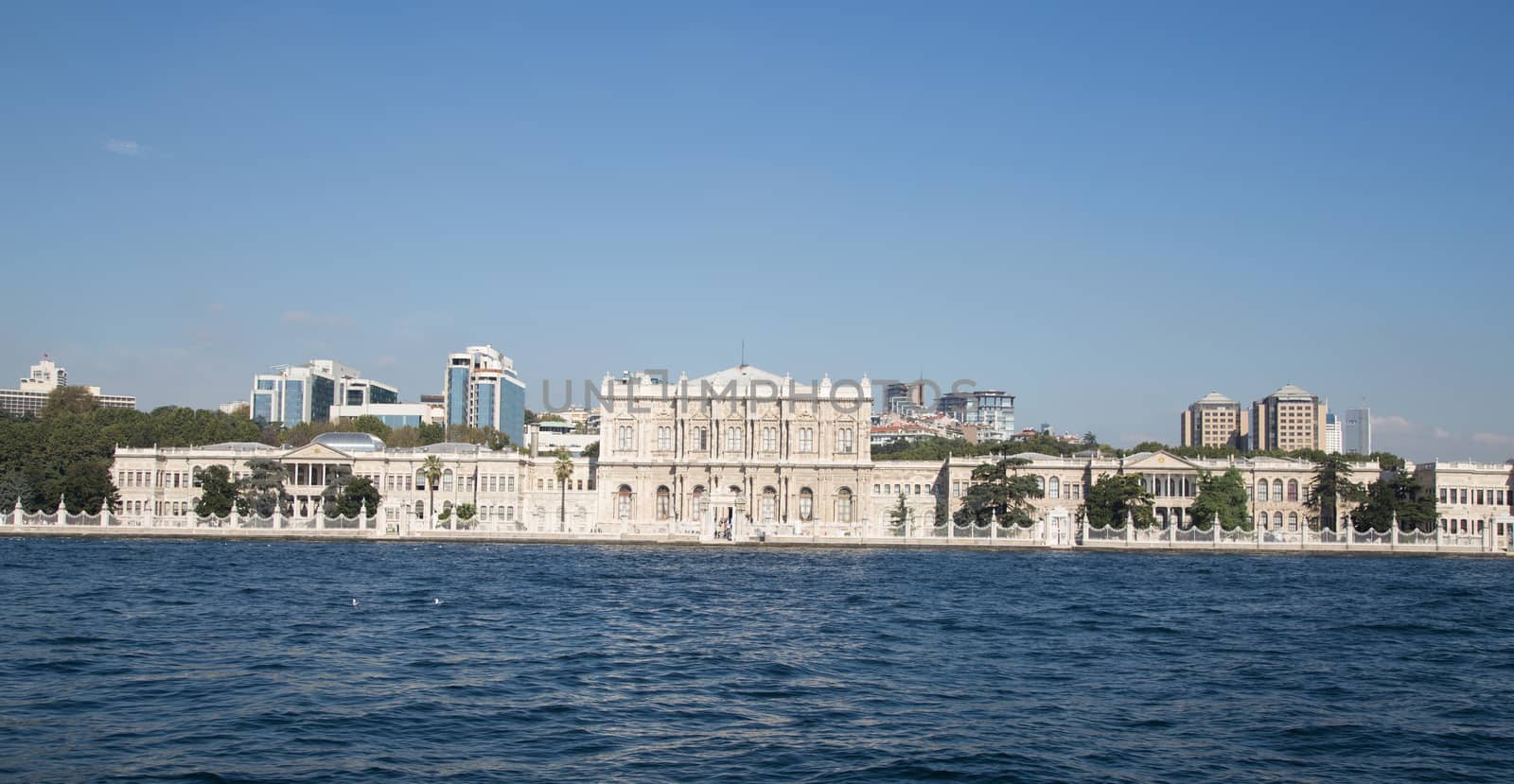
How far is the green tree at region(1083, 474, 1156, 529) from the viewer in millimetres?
72188

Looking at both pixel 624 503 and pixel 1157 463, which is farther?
pixel 624 503

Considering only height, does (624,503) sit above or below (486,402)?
below

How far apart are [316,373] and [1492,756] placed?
181798 mm

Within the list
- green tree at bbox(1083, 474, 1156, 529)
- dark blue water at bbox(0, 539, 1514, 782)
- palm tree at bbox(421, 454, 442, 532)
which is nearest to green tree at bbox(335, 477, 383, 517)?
palm tree at bbox(421, 454, 442, 532)

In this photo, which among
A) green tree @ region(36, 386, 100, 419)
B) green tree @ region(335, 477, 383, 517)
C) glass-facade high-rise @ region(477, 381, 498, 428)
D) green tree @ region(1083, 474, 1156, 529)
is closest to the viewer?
green tree @ region(1083, 474, 1156, 529)

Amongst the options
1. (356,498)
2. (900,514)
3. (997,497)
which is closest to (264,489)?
(356,498)

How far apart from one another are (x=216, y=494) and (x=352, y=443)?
14.1m

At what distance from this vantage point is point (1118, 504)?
73125mm

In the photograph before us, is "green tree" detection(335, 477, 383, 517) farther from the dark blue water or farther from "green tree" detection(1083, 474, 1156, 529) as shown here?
"green tree" detection(1083, 474, 1156, 529)

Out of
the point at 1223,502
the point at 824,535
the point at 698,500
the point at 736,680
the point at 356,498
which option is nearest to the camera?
the point at 736,680

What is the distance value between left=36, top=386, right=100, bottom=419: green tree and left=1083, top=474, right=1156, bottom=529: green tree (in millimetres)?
74548

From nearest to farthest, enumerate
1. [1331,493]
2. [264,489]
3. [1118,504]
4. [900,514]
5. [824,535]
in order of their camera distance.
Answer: [824,535] < [1118,504] < [264,489] < [1331,493] < [900,514]

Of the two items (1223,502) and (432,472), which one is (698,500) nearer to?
(432,472)

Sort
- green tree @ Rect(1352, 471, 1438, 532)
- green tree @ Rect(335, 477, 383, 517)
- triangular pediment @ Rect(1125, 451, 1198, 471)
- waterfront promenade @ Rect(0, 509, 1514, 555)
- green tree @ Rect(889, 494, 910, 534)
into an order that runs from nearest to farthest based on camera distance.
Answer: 1. waterfront promenade @ Rect(0, 509, 1514, 555)
2. green tree @ Rect(1352, 471, 1438, 532)
3. green tree @ Rect(889, 494, 910, 534)
4. green tree @ Rect(335, 477, 383, 517)
5. triangular pediment @ Rect(1125, 451, 1198, 471)
